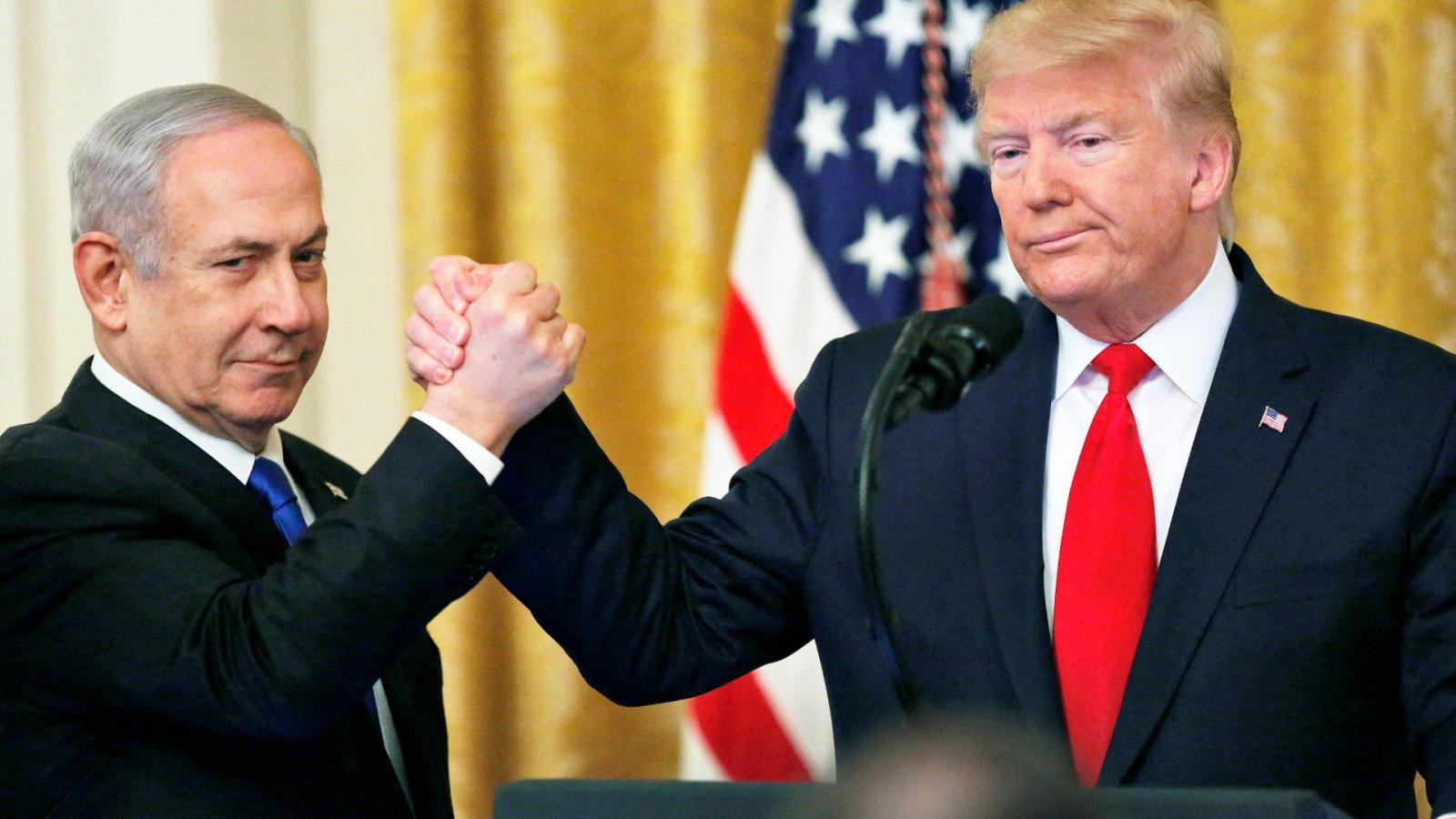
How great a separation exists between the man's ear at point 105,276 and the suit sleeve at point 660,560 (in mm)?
442

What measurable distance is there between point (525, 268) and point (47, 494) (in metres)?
0.51

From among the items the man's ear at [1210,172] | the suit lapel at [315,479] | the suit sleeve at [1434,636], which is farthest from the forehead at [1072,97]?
the suit lapel at [315,479]

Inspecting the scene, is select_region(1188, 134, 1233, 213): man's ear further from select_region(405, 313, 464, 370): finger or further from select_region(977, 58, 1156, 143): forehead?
select_region(405, 313, 464, 370): finger

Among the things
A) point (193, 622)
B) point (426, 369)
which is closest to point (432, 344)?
point (426, 369)

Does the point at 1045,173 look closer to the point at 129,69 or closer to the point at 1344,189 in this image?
the point at 1344,189

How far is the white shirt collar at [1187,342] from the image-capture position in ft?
6.34

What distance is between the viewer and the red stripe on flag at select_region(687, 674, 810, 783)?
2.91 m

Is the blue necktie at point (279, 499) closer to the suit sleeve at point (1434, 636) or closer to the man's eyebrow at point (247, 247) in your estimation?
the man's eyebrow at point (247, 247)

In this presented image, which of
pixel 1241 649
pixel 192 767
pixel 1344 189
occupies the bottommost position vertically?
pixel 192 767

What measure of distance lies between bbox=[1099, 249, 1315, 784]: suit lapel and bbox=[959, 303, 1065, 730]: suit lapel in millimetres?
94

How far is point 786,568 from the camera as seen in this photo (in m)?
1.94

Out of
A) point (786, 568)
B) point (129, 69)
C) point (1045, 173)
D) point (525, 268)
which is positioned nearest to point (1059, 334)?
point (1045, 173)

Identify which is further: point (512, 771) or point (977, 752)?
point (512, 771)

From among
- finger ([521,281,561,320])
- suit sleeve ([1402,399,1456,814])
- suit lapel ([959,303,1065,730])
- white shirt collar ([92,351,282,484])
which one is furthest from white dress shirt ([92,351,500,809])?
suit sleeve ([1402,399,1456,814])
